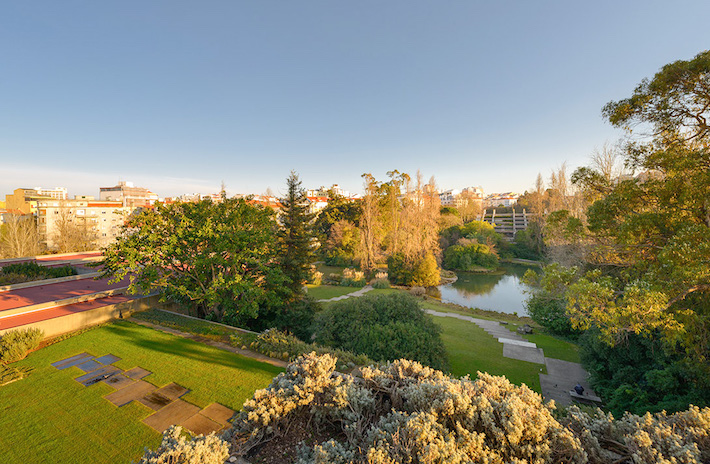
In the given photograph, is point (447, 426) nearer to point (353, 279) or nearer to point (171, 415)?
point (171, 415)

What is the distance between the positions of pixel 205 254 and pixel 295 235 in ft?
15.1

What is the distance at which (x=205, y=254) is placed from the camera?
9.59 m

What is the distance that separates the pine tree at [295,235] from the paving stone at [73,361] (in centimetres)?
680

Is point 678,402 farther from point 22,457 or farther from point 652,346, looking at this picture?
point 22,457

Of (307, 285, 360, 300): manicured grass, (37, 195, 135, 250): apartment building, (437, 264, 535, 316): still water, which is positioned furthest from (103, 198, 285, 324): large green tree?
(37, 195, 135, 250): apartment building

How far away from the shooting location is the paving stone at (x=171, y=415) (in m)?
4.79

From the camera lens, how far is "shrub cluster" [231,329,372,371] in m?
6.44

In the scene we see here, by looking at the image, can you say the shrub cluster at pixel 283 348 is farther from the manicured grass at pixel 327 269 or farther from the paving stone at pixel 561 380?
the manicured grass at pixel 327 269

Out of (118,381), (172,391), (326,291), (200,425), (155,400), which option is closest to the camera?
(200,425)

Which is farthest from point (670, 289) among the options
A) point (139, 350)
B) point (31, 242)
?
point (31, 242)

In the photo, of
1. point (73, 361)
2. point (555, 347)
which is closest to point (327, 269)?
point (555, 347)

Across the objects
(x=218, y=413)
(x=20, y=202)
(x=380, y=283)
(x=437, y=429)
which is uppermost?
(x=20, y=202)

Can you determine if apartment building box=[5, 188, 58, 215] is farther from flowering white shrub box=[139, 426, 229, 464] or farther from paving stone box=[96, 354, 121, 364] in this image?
flowering white shrub box=[139, 426, 229, 464]

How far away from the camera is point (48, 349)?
297 inches
